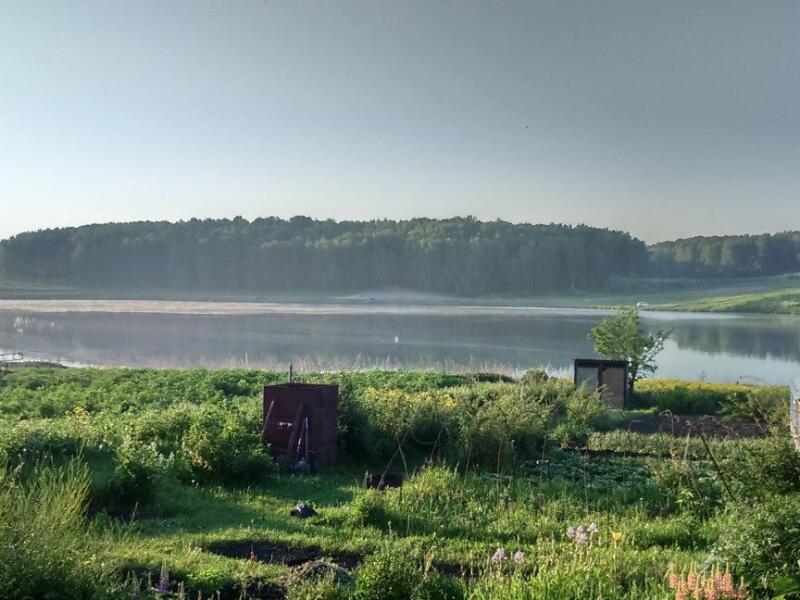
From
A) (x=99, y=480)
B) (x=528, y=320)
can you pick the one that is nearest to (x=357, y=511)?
(x=99, y=480)

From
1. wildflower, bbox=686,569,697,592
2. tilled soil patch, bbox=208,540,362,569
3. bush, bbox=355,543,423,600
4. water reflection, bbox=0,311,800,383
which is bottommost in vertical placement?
water reflection, bbox=0,311,800,383

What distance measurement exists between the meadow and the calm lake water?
713 inches

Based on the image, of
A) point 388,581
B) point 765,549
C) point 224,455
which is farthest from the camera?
point 224,455

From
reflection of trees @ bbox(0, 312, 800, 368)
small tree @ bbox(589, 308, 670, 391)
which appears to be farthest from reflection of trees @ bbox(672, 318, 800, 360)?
small tree @ bbox(589, 308, 670, 391)

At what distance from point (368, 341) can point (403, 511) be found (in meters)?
44.0

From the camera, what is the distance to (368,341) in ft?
173

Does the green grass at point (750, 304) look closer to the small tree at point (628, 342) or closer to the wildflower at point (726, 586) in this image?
the small tree at point (628, 342)

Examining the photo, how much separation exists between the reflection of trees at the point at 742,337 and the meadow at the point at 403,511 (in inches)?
1556

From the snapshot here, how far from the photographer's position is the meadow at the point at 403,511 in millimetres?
5395

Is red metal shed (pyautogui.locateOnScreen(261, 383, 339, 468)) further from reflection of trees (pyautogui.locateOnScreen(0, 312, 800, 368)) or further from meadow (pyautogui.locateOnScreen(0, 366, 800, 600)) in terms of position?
reflection of trees (pyautogui.locateOnScreen(0, 312, 800, 368))

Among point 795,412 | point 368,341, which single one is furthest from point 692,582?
point 368,341

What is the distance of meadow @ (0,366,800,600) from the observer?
5.39 m

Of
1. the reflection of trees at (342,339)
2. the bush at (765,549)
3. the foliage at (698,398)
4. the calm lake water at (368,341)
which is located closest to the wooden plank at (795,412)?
the bush at (765,549)

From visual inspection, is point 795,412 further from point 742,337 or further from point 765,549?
point 742,337
